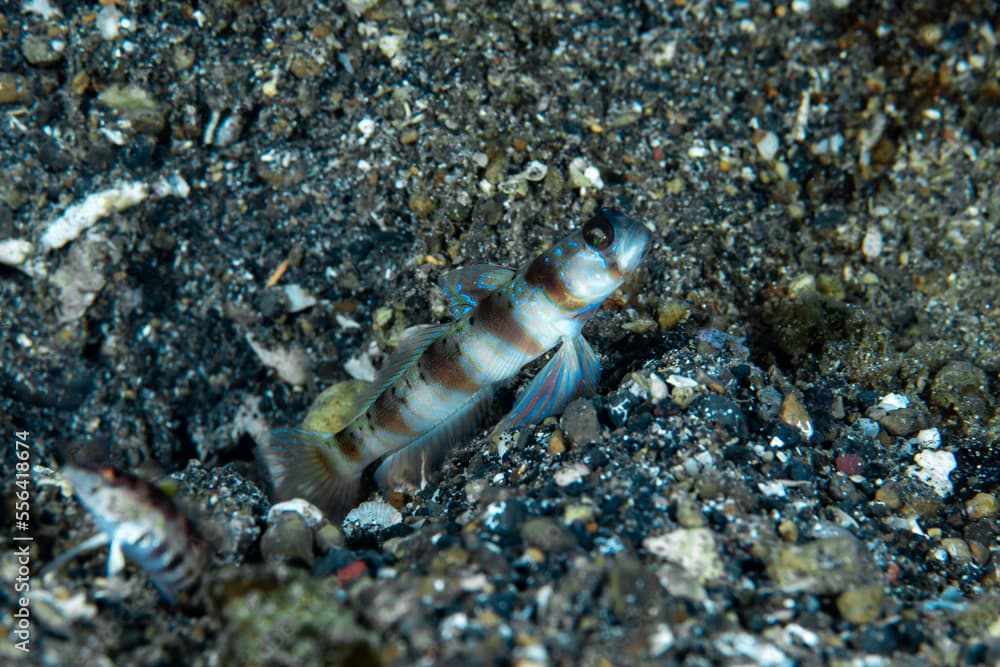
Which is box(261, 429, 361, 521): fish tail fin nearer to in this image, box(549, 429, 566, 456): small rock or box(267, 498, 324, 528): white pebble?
box(267, 498, 324, 528): white pebble

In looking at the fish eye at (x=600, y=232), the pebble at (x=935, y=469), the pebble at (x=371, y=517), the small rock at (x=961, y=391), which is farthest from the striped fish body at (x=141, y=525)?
the small rock at (x=961, y=391)

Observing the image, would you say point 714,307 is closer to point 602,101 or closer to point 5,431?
point 602,101

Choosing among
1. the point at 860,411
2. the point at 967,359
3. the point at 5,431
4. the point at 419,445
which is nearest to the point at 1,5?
the point at 5,431

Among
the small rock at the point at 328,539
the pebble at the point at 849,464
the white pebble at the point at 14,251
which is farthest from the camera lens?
the white pebble at the point at 14,251

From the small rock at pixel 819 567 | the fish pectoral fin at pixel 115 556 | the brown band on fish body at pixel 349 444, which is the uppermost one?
the fish pectoral fin at pixel 115 556

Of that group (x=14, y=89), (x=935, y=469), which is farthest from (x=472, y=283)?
(x=14, y=89)

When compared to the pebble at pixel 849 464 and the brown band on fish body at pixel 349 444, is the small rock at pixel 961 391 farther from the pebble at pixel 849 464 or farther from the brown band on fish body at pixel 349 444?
the brown band on fish body at pixel 349 444
